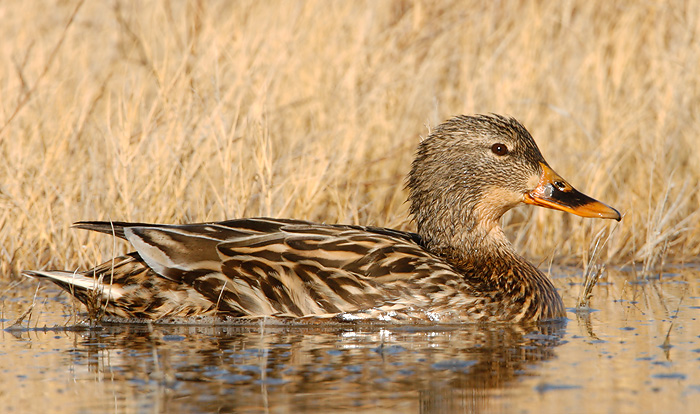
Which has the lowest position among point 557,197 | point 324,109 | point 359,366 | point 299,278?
point 359,366

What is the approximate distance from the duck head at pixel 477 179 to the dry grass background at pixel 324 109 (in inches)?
33.4

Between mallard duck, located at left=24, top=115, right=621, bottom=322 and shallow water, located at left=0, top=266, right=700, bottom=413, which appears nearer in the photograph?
shallow water, located at left=0, top=266, right=700, bottom=413

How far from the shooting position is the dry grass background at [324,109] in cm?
773

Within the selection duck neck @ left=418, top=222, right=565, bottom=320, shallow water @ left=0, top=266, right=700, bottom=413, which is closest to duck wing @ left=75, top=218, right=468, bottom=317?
shallow water @ left=0, top=266, right=700, bottom=413

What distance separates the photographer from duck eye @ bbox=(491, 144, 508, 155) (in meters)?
6.89

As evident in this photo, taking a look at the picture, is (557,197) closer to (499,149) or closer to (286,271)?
(499,149)

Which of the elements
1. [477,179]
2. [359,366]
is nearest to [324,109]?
[477,179]

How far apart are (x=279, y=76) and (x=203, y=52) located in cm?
65

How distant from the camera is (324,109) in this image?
9234 mm

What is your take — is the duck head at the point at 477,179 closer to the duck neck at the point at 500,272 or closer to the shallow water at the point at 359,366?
the duck neck at the point at 500,272

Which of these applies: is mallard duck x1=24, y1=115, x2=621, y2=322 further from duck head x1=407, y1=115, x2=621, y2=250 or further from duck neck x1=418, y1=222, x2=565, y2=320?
duck head x1=407, y1=115, x2=621, y2=250

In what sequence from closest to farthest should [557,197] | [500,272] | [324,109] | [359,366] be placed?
[359,366] → [500,272] → [557,197] → [324,109]

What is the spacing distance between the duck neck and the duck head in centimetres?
1

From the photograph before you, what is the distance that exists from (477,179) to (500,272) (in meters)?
0.60
